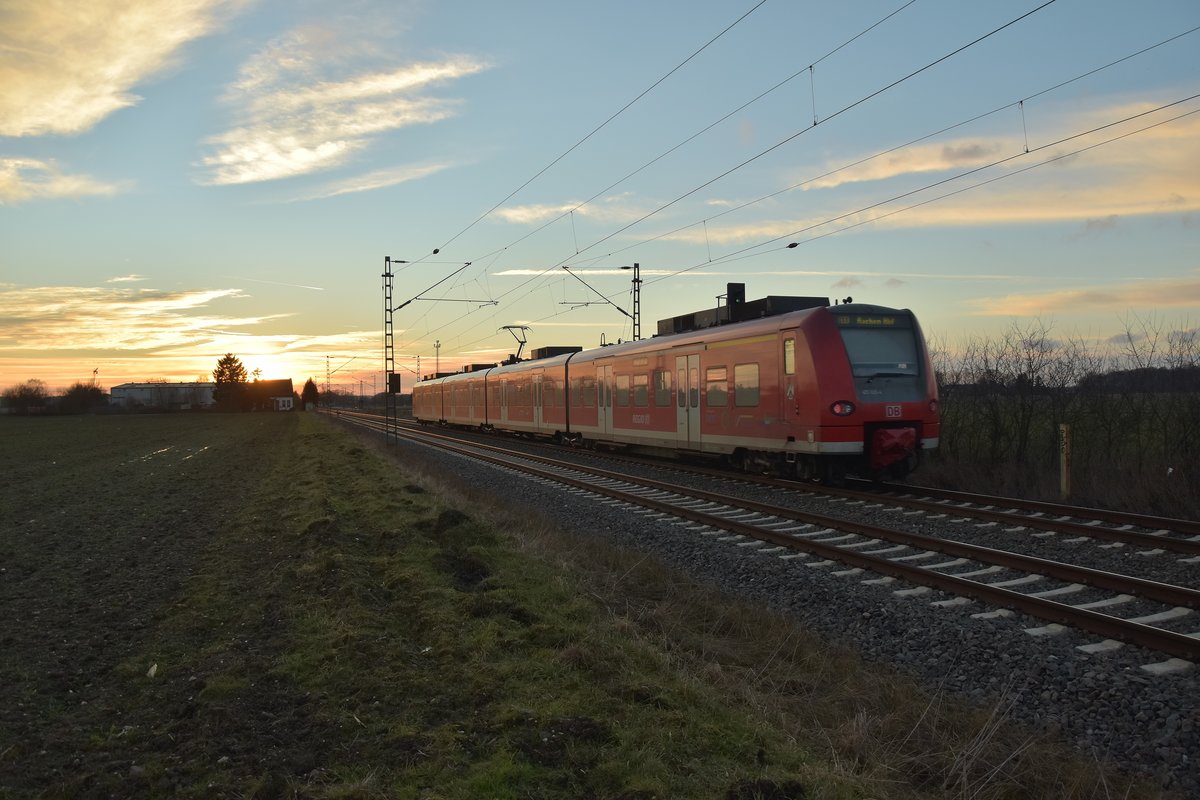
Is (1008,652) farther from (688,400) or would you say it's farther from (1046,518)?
(688,400)

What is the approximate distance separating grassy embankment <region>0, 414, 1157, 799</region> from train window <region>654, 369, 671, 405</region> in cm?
994

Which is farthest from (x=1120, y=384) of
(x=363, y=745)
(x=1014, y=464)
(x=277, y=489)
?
(x=277, y=489)

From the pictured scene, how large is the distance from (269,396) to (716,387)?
143924 mm

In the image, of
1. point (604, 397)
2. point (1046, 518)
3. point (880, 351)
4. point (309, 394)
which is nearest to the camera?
point (1046, 518)

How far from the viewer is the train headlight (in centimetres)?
1391

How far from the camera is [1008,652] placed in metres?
6.06

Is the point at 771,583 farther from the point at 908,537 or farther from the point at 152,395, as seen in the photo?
the point at 152,395

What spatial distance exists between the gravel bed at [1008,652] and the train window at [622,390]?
11.7 meters

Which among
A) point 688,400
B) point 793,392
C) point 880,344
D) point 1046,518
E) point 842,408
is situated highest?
point 880,344

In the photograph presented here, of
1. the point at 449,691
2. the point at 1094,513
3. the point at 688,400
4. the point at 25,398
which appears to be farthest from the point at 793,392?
the point at 25,398

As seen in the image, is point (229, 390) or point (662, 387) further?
point (229, 390)

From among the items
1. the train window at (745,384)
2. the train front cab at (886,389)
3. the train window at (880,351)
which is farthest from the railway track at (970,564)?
the train window at (880,351)

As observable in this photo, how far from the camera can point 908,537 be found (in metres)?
9.78

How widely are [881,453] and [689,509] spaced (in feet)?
12.3
